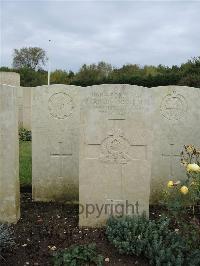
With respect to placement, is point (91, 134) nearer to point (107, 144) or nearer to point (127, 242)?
point (107, 144)

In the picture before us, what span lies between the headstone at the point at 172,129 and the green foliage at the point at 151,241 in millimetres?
1665

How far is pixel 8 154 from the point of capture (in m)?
5.06

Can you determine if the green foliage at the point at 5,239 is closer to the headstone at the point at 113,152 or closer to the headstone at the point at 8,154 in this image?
the headstone at the point at 8,154

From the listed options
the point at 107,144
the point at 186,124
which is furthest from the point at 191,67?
the point at 107,144

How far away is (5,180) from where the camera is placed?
5.10m

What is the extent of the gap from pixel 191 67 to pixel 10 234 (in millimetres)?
19521

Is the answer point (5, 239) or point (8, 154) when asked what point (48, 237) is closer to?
point (5, 239)

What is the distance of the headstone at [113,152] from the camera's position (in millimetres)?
4938

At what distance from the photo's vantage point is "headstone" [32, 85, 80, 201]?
248 inches

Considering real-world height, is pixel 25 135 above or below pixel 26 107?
below

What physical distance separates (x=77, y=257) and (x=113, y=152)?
1381mm

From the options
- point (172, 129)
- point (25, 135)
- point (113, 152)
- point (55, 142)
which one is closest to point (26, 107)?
point (25, 135)

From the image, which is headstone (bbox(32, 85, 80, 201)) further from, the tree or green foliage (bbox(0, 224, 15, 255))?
the tree

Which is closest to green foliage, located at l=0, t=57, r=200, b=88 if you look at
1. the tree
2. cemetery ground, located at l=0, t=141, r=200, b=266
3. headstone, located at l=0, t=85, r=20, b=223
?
the tree
